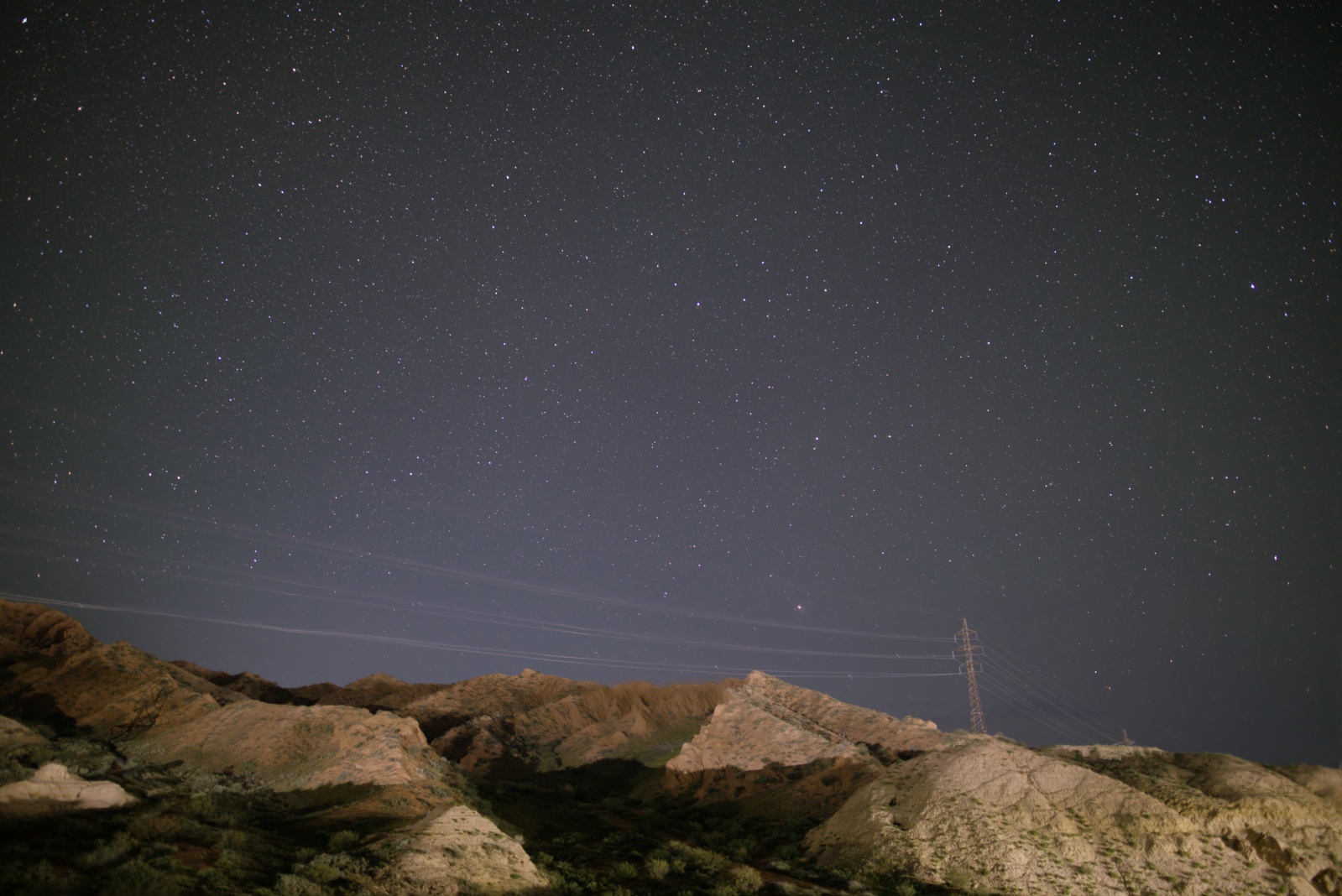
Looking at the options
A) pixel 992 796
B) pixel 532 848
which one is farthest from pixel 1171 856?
pixel 532 848

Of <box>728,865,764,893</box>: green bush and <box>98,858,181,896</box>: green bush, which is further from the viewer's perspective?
<box>728,865,764,893</box>: green bush

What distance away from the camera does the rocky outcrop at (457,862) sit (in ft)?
55.5

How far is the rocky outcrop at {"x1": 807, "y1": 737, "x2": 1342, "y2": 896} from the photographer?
20000 millimetres

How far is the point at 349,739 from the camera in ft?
101

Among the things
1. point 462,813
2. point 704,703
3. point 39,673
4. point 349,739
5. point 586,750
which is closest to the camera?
point 462,813

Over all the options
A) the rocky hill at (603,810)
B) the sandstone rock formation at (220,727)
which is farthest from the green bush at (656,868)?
the sandstone rock formation at (220,727)

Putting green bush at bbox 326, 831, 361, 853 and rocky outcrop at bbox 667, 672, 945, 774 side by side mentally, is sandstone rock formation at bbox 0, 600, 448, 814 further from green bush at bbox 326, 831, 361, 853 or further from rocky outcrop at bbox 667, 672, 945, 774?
rocky outcrop at bbox 667, 672, 945, 774

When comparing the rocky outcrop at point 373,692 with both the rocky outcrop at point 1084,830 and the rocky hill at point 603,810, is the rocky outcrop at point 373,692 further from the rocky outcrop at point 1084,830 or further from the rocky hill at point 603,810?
the rocky outcrop at point 1084,830

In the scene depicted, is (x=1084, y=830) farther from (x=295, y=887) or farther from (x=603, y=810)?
(x=603, y=810)

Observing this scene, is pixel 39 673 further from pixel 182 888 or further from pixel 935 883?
pixel 935 883

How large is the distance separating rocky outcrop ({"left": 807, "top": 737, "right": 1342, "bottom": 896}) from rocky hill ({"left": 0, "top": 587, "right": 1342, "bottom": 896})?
73 mm

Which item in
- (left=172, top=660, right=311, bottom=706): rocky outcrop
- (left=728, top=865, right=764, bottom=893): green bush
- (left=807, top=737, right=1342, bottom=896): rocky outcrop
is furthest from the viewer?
(left=172, top=660, right=311, bottom=706): rocky outcrop

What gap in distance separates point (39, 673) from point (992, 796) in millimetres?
51769

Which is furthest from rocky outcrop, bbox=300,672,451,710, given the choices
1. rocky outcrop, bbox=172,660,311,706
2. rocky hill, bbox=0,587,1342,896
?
rocky hill, bbox=0,587,1342,896
